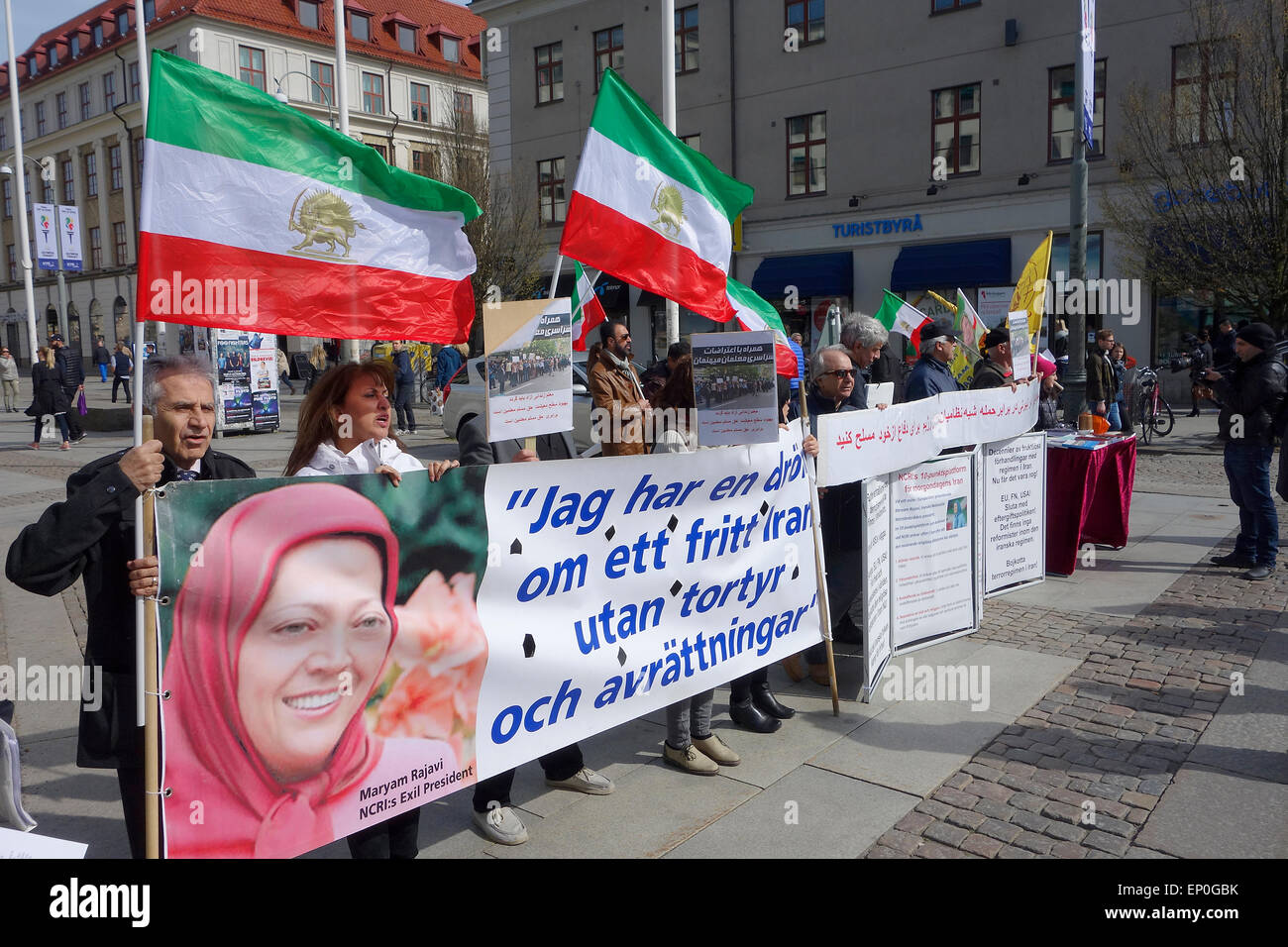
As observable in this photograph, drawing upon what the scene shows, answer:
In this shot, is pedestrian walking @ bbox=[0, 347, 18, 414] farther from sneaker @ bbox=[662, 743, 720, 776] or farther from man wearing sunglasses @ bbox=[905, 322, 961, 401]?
sneaker @ bbox=[662, 743, 720, 776]

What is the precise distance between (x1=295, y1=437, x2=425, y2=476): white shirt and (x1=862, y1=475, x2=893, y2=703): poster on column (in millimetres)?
2579

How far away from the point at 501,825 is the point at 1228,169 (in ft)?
54.5

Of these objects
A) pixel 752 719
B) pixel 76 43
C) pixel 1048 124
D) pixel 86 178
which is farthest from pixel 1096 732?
pixel 76 43

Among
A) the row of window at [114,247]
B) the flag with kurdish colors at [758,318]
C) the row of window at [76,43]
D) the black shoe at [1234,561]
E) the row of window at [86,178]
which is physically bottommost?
the black shoe at [1234,561]

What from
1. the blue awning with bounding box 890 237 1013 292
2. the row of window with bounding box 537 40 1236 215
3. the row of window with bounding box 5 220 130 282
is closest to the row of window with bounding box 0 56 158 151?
the row of window with bounding box 5 220 130 282

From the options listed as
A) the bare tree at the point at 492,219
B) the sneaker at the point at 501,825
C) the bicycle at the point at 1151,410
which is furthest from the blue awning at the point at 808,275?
the sneaker at the point at 501,825

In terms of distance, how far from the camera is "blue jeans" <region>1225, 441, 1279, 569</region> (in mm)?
7379

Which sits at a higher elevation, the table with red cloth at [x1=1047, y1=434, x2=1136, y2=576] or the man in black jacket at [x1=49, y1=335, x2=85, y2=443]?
the man in black jacket at [x1=49, y1=335, x2=85, y2=443]

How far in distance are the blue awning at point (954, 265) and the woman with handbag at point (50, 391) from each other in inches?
759

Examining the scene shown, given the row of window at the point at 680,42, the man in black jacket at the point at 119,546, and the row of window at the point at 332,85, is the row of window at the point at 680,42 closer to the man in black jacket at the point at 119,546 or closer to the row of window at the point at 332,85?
the row of window at the point at 332,85

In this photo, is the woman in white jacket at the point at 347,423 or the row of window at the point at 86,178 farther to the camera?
the row of window at the point at 86,178

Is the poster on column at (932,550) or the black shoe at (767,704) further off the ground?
the poster on column at (932,550)

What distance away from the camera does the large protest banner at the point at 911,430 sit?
16.0ft

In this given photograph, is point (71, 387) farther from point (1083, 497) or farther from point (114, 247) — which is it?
point (114, 247)
